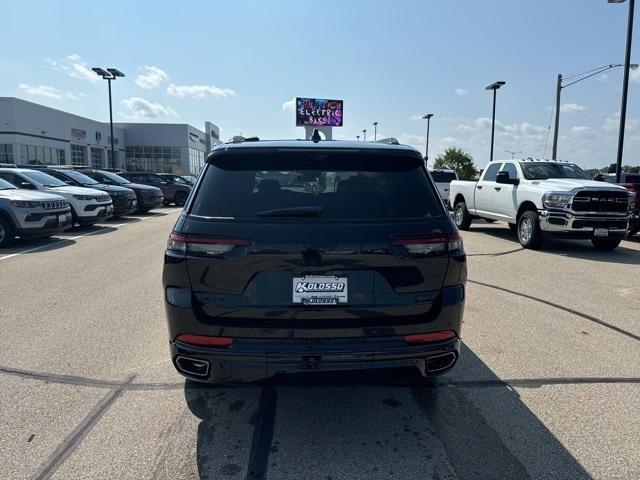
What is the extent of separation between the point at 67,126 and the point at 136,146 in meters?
16.6

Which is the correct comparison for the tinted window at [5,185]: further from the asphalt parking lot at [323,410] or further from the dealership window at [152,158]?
the dealership window at [152,158]

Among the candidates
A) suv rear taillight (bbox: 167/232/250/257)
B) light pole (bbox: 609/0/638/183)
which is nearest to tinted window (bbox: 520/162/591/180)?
light pole (bbox: 609/0/638/183)

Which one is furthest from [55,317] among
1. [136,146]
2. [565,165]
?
[136,146]

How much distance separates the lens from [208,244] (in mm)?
2832

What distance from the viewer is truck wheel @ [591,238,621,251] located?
11.0 m

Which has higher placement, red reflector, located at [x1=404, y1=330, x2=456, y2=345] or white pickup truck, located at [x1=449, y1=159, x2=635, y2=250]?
white pickup truck, located at [x1=449, y1=159, x2=635, y2=250]

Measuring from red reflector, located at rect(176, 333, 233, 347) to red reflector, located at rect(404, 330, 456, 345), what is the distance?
104cm

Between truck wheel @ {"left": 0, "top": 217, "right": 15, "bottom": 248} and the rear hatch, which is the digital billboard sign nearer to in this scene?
truck wheel @ {"left": 0, "top": 217, "right": 15, "bottom": 248}

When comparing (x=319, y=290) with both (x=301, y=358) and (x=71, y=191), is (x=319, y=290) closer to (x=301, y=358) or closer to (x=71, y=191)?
(x=301, y=358)

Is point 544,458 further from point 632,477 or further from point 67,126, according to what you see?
point 67,126

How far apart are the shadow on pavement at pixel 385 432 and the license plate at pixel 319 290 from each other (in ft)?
1.62

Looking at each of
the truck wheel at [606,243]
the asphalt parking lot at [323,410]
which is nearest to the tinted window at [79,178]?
the asphalt parking lot at [323,410]

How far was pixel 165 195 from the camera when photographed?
2528 cm

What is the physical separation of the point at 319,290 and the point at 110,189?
16101 millimetres
